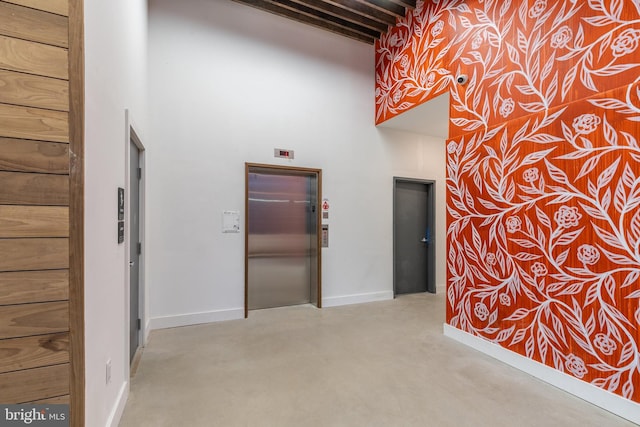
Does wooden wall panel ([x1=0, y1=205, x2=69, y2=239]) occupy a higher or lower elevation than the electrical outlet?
higher

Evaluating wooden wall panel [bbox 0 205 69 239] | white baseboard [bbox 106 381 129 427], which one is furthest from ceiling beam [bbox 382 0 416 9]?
white baseboard [bbox 106 381 129 427]

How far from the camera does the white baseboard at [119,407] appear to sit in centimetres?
182

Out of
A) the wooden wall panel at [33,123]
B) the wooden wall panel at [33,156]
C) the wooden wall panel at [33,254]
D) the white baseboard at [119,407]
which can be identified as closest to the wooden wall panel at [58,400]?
the wooden wall panel at [33,254]

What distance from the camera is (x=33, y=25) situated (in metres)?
1.24

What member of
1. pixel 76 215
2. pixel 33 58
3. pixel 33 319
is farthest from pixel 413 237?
pixel 33 58

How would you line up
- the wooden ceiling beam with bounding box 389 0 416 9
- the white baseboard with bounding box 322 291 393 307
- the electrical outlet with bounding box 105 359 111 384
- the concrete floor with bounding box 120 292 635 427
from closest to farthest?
the electrical outlet with bounding box 105 359 111 384
the concrete floor with bounding box 120 292 635 427
the wooden ceiling beam with bounding box 389 0 416 9
the white baseboard with bounding box 322 291 393 307

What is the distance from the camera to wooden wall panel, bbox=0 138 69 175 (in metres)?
1.21

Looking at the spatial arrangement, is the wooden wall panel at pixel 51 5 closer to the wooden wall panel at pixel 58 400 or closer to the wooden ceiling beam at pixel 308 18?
the wooden wall panel at pixel 58 400

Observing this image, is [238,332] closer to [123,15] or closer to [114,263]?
[114,263]

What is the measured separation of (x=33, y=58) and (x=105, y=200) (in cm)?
76

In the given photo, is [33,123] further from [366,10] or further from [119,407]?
[366,10]

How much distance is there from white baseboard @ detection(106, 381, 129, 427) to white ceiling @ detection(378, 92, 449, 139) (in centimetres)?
428

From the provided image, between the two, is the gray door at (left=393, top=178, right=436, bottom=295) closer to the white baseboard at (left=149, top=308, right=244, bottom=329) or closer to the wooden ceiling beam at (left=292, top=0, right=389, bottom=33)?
the wooden ceiling beam at (left=292, top=0, right=389, bottom=33)

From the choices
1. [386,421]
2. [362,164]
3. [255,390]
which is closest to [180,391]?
[255,390]
